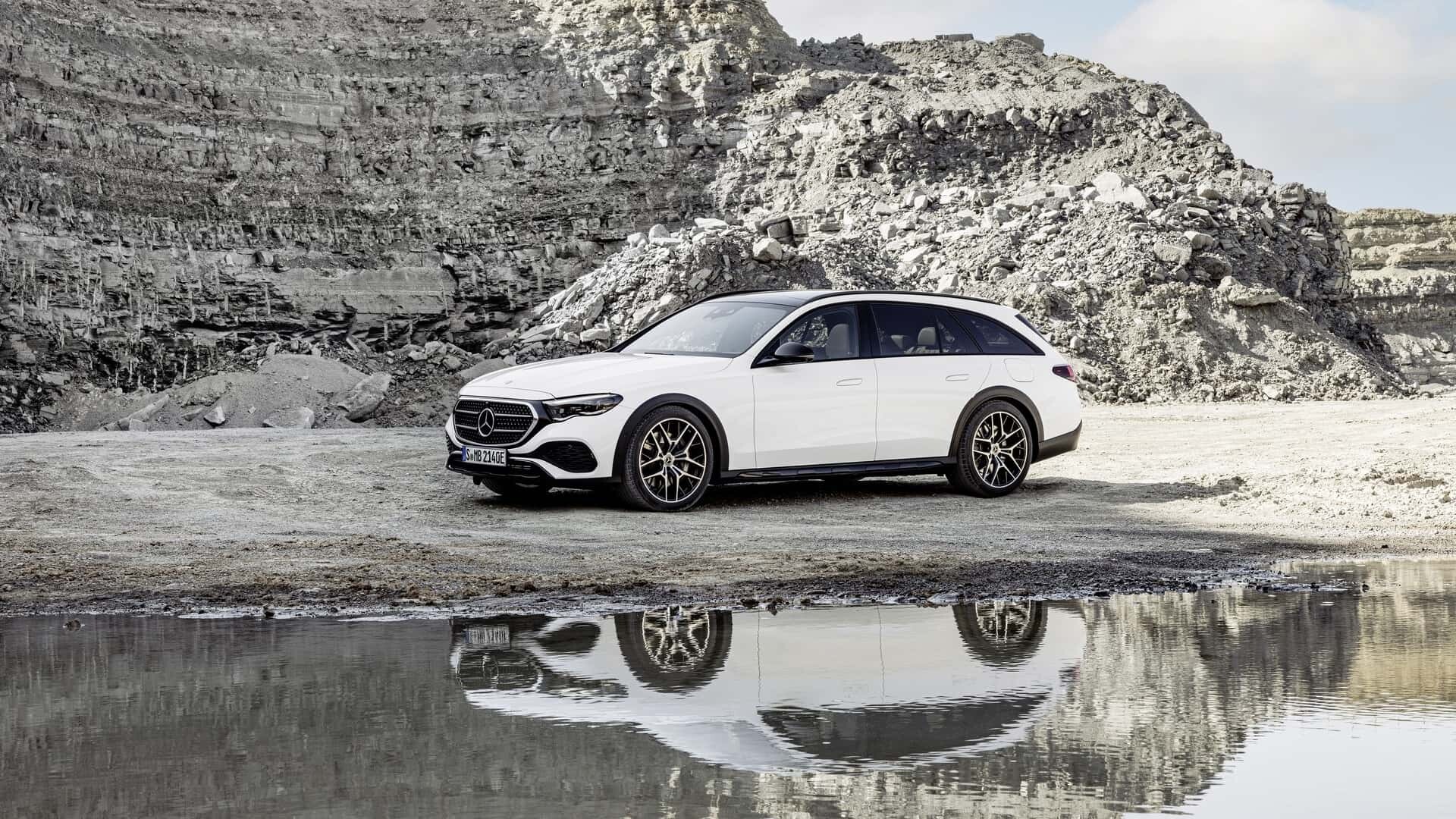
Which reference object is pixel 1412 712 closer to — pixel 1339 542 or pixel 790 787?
pixel 790 787

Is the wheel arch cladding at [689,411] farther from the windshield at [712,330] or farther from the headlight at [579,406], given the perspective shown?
the windshield at [712,330]

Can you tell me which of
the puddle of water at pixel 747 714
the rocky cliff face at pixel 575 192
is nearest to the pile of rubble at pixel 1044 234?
the rocky cliff face at pixel 575 192

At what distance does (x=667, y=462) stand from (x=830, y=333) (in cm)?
174

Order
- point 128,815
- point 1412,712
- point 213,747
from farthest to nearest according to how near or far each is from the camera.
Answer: point 1412,712 < point 213,747 < point 128,815

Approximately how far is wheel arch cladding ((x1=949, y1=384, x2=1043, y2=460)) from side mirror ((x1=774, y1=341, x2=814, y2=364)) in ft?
5.09

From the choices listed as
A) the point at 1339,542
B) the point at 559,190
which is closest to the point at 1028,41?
the point at 559,190

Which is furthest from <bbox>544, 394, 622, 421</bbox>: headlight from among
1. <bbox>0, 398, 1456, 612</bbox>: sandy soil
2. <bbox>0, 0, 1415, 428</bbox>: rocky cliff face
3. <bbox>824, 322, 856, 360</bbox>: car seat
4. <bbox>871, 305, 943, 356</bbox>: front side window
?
<bbox>0, 0, 1415, 428</bbox>: rocky cliff face

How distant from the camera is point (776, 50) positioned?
1705 inches

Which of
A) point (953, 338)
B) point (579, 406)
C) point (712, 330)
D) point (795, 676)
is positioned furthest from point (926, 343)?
point (795, 676)

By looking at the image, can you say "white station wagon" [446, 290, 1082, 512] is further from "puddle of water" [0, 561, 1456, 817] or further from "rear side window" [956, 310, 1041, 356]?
"puddle of water" [0, 561, 1456, 817]

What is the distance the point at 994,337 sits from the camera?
12805 mm

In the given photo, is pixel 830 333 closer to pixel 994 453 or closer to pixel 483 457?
pixel 994 453

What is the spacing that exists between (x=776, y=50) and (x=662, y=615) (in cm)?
3805

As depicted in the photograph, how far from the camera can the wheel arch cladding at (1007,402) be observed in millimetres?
12477
